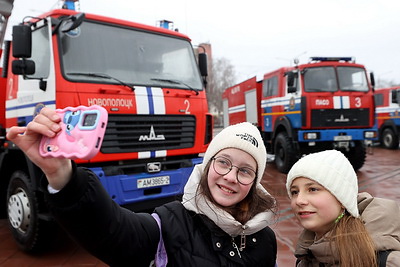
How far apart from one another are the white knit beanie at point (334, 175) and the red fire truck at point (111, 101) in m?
2.45

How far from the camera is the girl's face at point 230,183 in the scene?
1.51 meters

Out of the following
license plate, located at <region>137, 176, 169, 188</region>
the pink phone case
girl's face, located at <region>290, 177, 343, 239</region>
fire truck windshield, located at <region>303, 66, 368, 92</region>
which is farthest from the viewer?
fire truck windshield, located at <region>303, 66, 368, 92</region>

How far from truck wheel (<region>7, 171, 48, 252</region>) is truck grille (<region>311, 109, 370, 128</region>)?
6.43m

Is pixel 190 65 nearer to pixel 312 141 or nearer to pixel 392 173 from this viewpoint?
pixel 312 141

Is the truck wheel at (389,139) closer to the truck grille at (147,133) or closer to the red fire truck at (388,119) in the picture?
the red fire truck at (388,119)

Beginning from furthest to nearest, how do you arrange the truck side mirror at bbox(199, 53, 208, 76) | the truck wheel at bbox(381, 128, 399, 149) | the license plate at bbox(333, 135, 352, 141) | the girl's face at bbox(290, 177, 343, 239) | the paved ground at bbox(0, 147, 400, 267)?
the truck wheel at bbox(381, 128, 399, 149) → the license plate at bbox(333, 135, 352, 141) → the truck side mirror at bbox(199, 53, 208, 76) → the paved ground at bbox(0, 147, 400, 267) → the girl's face at bbox(290, 177, 343, 239)

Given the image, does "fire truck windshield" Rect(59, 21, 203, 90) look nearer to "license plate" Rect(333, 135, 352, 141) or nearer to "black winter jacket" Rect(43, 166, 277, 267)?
"black winter jacket" Rect(43, 166, 277, 267)

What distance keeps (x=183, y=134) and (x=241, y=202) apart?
272 cm

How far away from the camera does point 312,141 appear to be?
8.23 meters

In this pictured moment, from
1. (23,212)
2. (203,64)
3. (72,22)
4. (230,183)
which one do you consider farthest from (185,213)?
Result: (203,64)

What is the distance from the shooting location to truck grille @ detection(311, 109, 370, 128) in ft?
27.0

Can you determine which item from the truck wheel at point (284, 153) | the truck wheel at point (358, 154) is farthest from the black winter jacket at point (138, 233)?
the truck wheel at point (358, 154)

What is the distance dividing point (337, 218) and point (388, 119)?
45.4 ft

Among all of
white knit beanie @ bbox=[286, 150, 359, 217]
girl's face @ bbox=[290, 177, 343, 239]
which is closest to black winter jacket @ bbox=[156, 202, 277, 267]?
girl's face @ bbox=[290, 177, 343, 239]
